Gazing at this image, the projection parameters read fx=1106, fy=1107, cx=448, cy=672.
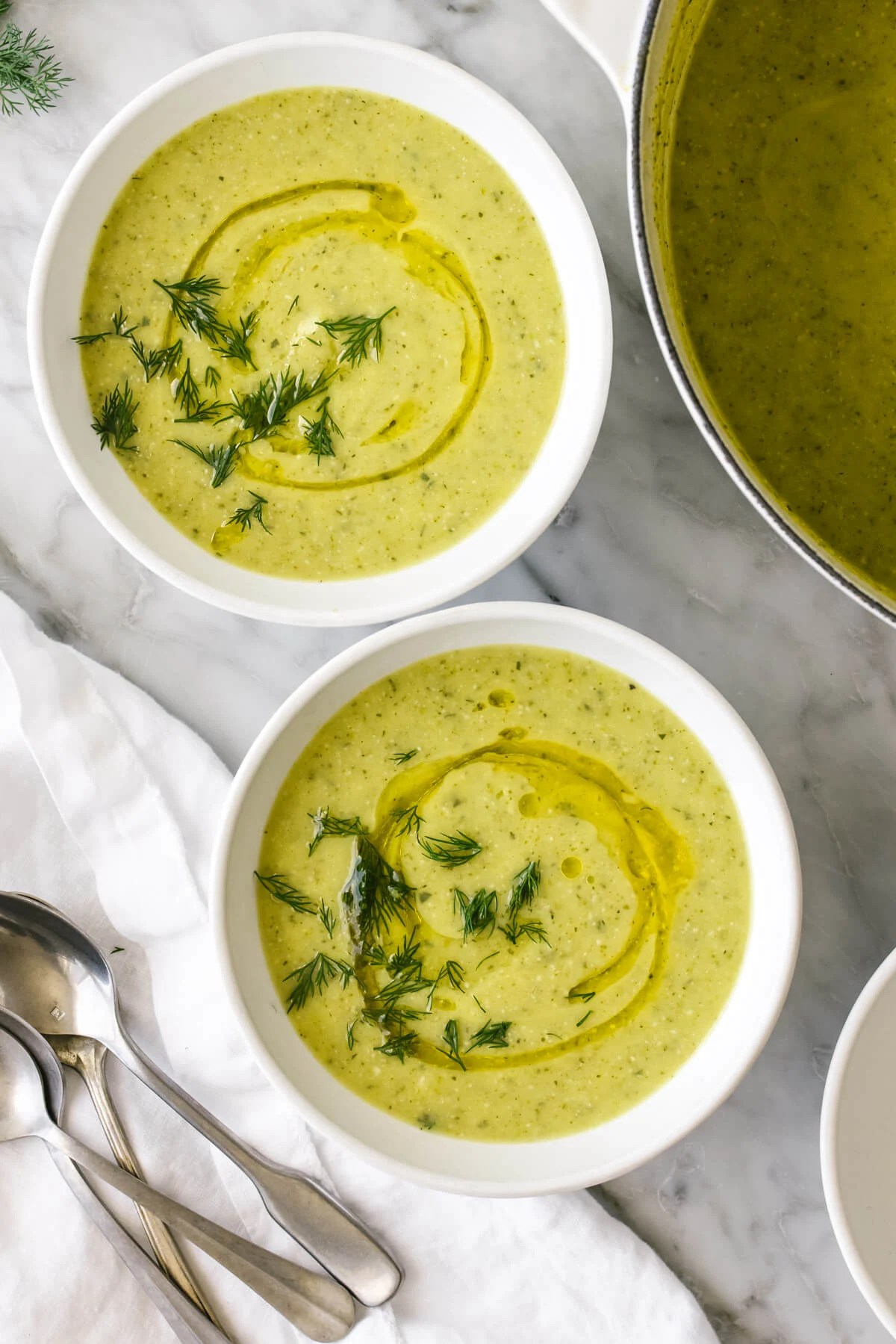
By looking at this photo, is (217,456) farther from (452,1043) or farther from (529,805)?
(452,1043)

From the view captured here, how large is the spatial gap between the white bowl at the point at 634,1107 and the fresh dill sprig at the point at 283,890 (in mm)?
23

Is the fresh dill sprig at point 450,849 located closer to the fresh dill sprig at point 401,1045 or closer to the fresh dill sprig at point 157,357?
the fresh dill sprig at point 401,1045

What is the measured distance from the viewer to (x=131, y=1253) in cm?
173

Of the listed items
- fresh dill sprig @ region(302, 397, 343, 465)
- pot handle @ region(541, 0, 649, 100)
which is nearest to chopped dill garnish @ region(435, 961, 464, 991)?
fresh dill sprig @ region(302, 397, 343, 465)

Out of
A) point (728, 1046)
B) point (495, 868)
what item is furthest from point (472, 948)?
point (728, 1046)

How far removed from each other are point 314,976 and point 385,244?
104cm

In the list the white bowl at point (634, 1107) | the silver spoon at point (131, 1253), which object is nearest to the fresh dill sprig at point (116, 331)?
the white bowl at point (634, 1107)

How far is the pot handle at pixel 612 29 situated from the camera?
3.99 feet

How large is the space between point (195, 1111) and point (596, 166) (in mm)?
1562

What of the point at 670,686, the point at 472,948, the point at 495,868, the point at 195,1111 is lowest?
the point at 195,1111

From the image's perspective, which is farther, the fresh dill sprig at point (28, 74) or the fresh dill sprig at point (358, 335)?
the fresh dill sprig at point (28, 74)

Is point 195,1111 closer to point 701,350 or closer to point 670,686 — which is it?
point 670,686

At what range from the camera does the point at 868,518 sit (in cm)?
146

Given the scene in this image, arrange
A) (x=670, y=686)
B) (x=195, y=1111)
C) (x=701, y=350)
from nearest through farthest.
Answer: (x=701, y=350) → (x=670, y=686) → (x=195, y=1111)
